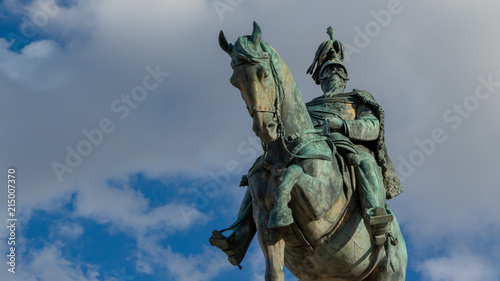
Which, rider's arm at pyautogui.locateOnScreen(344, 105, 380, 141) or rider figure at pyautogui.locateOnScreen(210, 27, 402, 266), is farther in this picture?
rider's arm at pyautogui.locateOnScreen(344, 105, 380, 141)

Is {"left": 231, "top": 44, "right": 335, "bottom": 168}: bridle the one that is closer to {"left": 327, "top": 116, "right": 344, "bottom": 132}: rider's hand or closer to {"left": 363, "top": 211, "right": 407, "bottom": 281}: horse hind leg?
{"left": 327, "top": 116, "right": 344, "bottom": 132}: rider's hand

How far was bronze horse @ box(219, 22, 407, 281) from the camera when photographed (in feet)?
33.9

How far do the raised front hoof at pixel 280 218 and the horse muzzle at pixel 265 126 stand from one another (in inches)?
38.1

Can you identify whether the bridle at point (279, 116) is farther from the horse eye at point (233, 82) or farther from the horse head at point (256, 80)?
the horse eye at point (233, 82)

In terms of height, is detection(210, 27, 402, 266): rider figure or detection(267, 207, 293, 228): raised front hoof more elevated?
detection(210, 27, 402, 266): rider figure

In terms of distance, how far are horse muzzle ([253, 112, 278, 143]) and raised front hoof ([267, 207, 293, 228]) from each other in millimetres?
968

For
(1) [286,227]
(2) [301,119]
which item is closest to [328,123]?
(2) [301,119]

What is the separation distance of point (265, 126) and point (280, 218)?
4.01 ft

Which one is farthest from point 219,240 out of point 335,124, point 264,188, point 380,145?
point 380,145

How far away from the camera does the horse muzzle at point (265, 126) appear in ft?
33.7

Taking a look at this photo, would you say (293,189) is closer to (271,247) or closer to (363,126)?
(271,247)

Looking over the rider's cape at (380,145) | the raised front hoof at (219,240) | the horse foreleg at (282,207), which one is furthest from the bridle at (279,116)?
the rider's cape at (380,145)

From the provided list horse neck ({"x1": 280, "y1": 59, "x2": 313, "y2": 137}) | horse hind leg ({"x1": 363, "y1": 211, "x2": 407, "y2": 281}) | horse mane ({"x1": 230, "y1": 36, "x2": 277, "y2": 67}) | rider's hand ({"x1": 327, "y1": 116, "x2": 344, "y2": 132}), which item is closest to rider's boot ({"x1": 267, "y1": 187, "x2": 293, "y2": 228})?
horse neck ({"x1": 280, "y1": 59, "x2": 313, "y2": 137})

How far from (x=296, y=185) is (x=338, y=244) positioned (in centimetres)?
166
